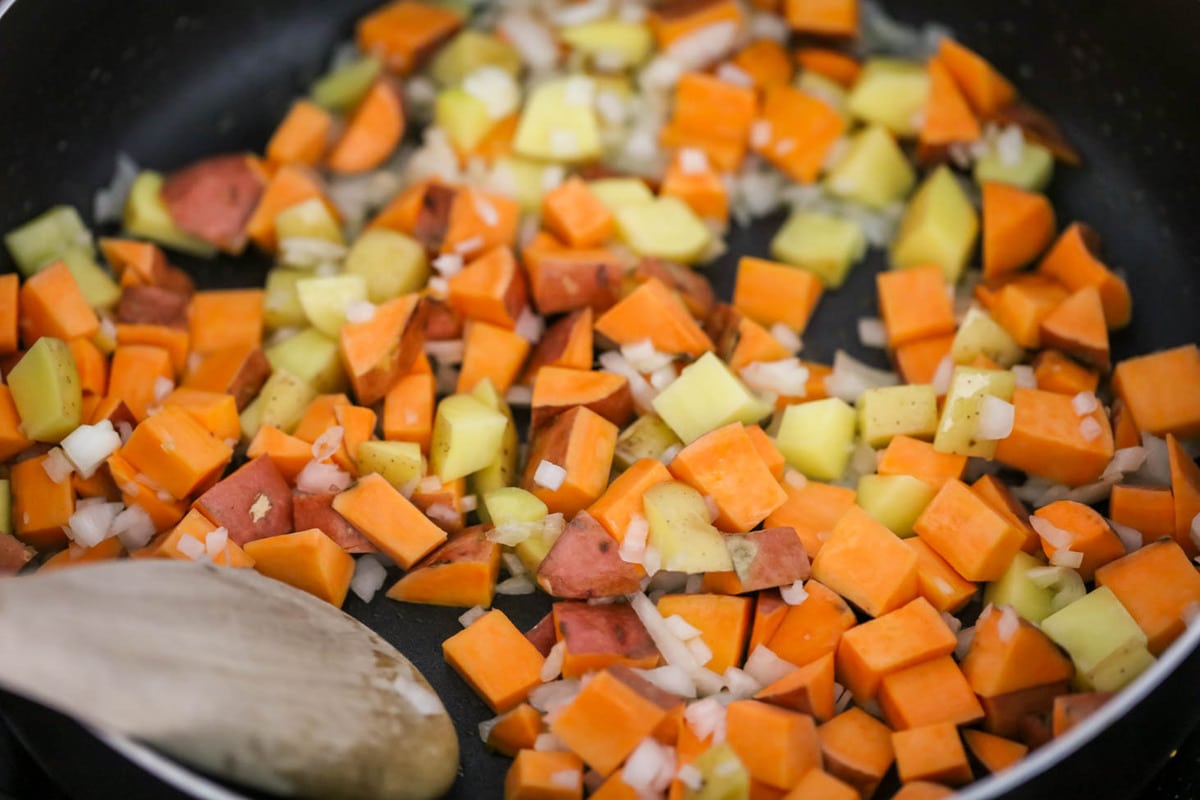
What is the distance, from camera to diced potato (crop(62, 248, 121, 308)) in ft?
7.77

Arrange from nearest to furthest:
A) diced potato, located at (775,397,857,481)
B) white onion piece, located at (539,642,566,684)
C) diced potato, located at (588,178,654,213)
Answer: white onion piece, located at (539,642,566,684) → diced potato, located at (775,397,857,481) → diced potato, located at (588,178,654,213)

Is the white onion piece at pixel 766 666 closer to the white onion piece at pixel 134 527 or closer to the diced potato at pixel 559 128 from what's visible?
the white onion piece at pixel 134 527

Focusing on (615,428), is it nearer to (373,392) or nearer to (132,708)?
(373,392)

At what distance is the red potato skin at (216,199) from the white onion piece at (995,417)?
68.6 inches

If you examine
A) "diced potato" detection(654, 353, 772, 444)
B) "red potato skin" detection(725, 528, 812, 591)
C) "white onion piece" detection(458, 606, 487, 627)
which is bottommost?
"red potato skin" detection(725, 528, 812, 591)

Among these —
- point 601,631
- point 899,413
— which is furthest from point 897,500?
point 601,631

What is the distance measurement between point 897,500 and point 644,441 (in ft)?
1.73

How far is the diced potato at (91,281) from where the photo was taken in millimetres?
2369

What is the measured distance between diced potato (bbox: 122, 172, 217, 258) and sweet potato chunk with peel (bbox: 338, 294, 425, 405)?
55 centimetres

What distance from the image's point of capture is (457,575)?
6.72 feet

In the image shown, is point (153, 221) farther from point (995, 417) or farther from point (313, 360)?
point (995, 417)

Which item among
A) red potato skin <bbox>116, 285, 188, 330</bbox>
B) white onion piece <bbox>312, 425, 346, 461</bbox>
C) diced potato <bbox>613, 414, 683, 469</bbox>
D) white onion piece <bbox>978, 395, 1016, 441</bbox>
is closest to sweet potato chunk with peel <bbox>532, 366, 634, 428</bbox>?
diced potato <bbox>613, 414, 683, 469</bbox>

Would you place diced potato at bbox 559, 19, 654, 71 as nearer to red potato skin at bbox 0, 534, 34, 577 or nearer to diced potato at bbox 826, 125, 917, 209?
diced potato at bbox 826, 125, 917, 209

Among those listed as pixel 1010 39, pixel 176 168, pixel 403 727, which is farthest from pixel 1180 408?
pixel 176 168
